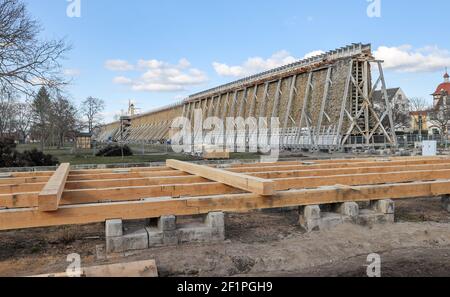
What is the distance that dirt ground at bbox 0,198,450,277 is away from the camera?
4.47 m

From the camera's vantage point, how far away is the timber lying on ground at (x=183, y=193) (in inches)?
191

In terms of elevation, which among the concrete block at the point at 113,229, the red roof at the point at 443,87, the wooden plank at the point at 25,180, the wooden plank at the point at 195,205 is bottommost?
the concrete block at the point at 113,229

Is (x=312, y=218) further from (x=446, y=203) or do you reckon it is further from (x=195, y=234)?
(x=446, y=203)

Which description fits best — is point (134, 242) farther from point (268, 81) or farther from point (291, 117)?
point (268, 81)

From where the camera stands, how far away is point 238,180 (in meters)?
6.15

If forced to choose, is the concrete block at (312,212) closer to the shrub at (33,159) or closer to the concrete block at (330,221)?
the concrete block at (330,221)

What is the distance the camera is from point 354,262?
473 cm

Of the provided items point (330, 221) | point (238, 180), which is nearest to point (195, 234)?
point (238, 180)

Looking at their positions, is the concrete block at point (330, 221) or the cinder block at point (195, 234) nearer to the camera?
the cinder block at point (195, 234)

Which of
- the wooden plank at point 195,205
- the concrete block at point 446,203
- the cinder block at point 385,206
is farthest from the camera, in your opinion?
the concrete block at point 446,203

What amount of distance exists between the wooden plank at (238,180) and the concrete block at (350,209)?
133 cm

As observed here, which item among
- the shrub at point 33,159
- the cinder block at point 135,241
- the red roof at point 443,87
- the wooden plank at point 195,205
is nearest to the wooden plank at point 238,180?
the wooden plank at point 195,205

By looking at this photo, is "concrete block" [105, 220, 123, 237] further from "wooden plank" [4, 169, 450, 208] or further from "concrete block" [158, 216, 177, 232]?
"wooden plank" [4, 169, 450, 208]

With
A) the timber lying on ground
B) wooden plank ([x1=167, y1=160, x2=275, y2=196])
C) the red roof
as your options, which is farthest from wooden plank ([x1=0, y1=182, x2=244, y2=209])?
the red roof
